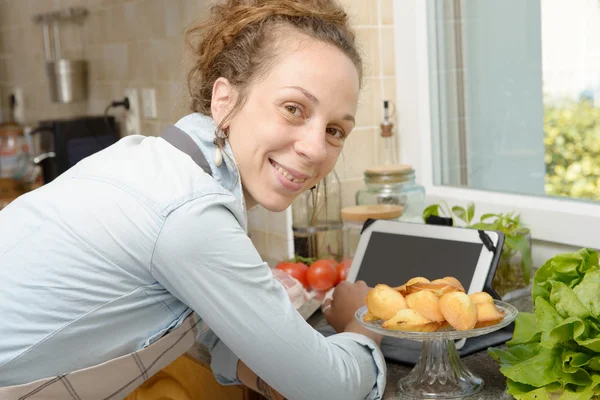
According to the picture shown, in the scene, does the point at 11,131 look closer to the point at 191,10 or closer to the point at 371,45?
the point at 191,10

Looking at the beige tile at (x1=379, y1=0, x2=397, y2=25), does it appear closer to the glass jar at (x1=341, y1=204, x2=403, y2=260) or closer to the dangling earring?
the glass jar at (x1=341, y1=204, x2=403, y2=260)

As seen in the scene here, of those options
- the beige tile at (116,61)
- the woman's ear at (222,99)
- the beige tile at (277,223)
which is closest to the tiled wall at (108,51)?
the beige tile at (116,61)

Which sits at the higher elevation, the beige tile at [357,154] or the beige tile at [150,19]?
the beige tile at [150,19]

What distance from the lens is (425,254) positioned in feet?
4.31

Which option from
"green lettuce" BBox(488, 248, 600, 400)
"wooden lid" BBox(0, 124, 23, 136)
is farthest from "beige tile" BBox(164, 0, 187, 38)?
"green lettuce" BBox(488, 248, 600, 400)

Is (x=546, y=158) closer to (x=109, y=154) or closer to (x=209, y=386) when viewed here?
(x=209, y=386)

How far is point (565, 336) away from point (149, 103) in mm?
1795

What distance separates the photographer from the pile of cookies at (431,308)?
99 centimetres

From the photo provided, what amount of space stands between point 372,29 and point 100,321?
3.72 ft

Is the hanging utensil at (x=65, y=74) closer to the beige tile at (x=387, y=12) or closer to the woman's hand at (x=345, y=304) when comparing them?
the beige tile at (x=387, y=12)

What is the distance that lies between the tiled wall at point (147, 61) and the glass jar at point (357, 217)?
0.54ft

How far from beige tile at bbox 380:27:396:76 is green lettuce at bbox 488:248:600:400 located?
0.98m

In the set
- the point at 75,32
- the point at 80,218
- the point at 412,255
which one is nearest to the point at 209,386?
the point at 412,255

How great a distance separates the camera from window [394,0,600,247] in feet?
4.94
